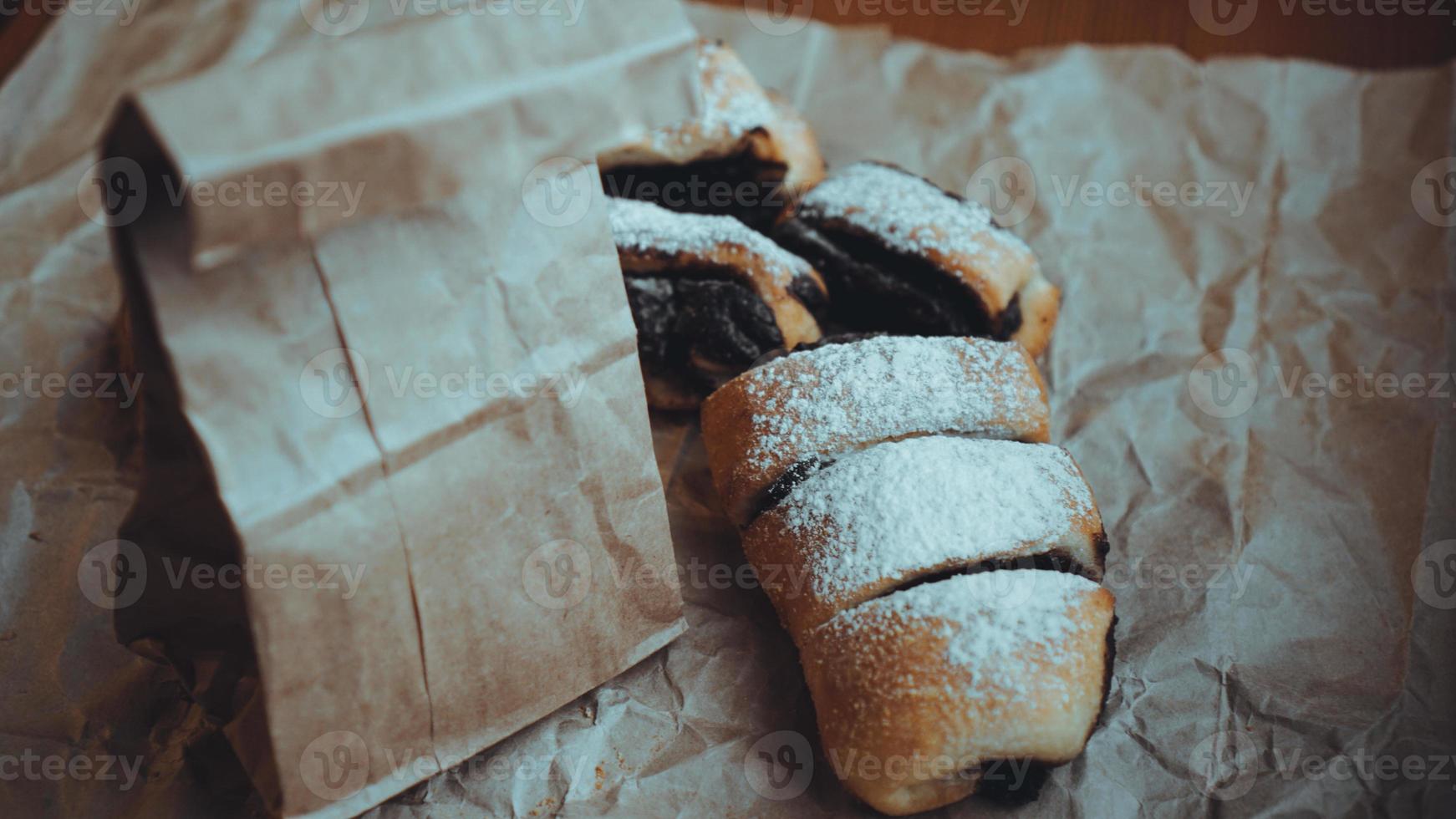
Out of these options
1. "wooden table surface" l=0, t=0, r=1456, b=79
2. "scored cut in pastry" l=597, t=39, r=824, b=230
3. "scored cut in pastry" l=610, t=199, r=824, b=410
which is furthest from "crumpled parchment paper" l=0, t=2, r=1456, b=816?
"scored cut in pastry" l=597, t=39, r=824, b=230

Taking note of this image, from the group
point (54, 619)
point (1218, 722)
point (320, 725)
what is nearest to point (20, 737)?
point (54, 619)

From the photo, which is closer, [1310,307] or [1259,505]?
[1259,505]

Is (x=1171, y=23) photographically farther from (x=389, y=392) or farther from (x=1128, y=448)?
(x=389, y=392)

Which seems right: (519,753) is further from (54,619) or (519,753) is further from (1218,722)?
(1218,722)

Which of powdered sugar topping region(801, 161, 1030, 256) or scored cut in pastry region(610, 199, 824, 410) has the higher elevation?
powdered sugar topping region(801, 161, 1030, 256)

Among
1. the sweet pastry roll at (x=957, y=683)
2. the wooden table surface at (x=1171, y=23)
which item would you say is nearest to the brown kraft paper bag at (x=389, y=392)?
the sweet pastry roll at (x=957, y=683)

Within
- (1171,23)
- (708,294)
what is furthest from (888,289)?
(1171,23)

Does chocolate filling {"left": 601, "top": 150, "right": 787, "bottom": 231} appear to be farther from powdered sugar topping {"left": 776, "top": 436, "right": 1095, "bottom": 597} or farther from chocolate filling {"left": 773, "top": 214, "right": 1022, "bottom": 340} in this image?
powdered sugar topping {"left": 776, "top": 436, "right": 1095, "bottom": 597}
